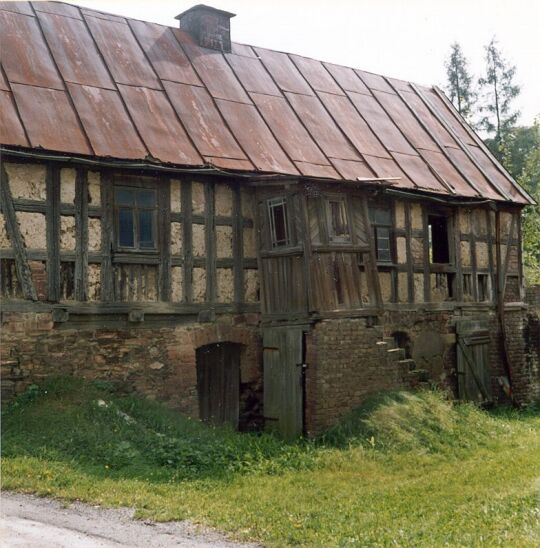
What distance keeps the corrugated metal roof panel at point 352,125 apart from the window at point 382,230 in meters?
1.34

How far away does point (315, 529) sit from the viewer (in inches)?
311

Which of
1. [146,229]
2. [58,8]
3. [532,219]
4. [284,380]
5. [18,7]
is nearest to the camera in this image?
[146,229]

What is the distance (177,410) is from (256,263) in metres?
3.10

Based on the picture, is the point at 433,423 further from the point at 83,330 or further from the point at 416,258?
the point at 83,330

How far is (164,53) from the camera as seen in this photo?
16.1 m

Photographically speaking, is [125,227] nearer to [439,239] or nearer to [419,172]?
[419,172]

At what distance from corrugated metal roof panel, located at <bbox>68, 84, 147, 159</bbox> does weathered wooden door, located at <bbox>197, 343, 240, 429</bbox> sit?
3.92 m

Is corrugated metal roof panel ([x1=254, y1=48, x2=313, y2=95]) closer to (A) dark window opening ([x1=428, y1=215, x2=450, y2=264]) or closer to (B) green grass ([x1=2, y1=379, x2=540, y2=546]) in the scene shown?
(A) dark window opening ([x1=428, y1=215, x2=450, y2=264])

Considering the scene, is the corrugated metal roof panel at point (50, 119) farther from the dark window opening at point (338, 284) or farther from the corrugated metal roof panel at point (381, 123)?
the corrugated metal roof panel at point (381, 123)

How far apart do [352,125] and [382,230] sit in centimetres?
273

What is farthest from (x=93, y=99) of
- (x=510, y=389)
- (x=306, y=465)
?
(x=510, y=389)

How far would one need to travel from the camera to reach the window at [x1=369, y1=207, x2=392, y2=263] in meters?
15.8

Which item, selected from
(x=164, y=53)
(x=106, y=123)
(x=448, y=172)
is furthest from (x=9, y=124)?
(x=448, y=172)

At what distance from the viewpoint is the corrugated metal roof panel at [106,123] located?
12.7 m
